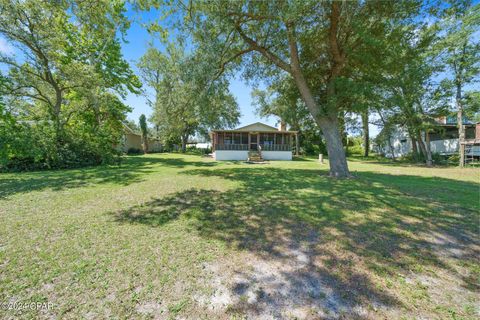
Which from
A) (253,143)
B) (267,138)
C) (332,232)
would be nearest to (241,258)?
(332,232)

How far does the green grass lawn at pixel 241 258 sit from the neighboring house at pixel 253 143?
47.5 ft

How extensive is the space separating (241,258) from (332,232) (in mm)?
1763

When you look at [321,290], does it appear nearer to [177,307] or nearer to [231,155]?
[177,307]

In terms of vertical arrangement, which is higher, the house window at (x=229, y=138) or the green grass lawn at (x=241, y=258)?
the house window at (x=229, y=138)

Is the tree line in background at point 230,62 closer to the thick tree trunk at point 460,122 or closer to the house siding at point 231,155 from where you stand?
the thick tree trunk at point 460,122

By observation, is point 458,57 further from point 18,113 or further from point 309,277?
point 18,113

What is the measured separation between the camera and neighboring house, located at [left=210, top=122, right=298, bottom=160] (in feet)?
64.6

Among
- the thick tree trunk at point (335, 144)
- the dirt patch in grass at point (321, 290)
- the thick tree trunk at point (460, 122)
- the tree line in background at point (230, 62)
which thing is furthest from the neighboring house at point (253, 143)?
the dirt patch in grass at point (321, 290)

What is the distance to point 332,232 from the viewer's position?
3.50 meters

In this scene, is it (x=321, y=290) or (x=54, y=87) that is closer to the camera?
(x=321, y=290)

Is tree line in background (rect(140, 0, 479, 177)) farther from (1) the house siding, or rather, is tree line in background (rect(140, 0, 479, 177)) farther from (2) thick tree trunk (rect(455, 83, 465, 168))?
Result: (2) thick tree trunk (rect(455, 83, 465, 168))

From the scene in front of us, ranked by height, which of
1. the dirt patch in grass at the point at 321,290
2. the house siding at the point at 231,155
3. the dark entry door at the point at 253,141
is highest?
the dark entry door at the point at 253,141

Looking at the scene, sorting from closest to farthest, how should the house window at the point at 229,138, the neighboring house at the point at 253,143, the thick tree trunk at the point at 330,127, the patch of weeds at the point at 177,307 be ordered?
the patch of weeds at the point at 177,307, the thick tree trunk at the point at 330,127, the neighboring house at the point at 253,143, the house window at the point at 229,138

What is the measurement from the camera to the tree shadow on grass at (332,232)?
2.21 meters
